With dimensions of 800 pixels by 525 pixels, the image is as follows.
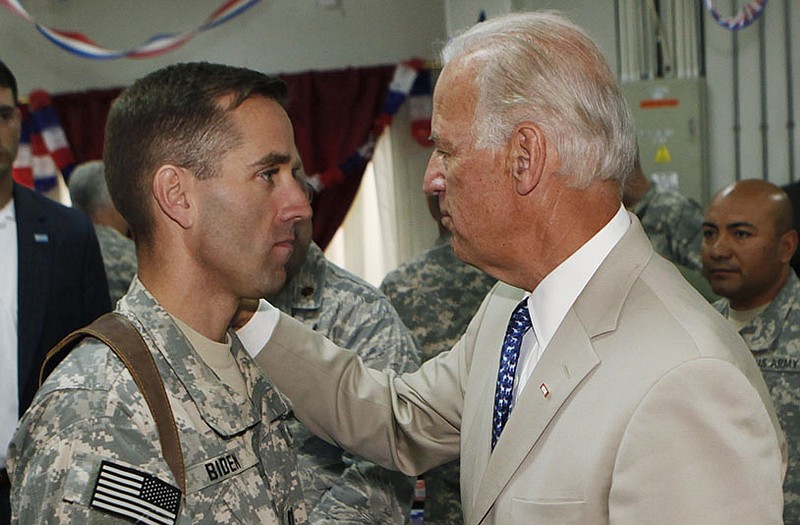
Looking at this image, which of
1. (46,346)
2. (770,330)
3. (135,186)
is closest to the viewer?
(135,186)

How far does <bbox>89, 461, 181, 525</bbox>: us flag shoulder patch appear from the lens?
1326mm

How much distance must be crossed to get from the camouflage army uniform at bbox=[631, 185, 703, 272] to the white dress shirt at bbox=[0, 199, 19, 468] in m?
2.78

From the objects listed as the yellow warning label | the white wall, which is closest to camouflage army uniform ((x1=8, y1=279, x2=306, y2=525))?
the yellow warning label

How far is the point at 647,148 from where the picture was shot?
599 cm

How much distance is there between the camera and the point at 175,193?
5.32 feet

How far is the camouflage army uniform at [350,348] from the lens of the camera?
2266 millimetres

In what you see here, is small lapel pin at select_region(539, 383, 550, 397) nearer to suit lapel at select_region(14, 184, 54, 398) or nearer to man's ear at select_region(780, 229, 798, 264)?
suit lapel at select_region(14, 184, 54, 398)

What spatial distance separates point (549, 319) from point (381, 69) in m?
5.81

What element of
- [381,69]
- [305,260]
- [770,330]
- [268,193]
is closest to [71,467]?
[268,193]

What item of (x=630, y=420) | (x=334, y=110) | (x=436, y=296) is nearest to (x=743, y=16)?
(x=334, y=110)

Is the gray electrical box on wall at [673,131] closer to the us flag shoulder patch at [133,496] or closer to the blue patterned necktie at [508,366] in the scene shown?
the blue patterned necktie at [508,366]

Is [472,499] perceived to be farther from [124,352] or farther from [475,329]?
[124,352]

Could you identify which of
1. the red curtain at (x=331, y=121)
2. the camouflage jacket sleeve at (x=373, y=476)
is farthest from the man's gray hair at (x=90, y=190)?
the red curtain at (x=331, y=121)

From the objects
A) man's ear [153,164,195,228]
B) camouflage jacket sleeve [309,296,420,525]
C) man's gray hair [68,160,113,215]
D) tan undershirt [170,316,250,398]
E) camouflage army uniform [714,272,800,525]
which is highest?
man's ear [153,164,195,228]
